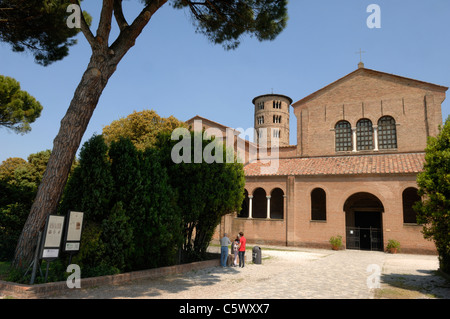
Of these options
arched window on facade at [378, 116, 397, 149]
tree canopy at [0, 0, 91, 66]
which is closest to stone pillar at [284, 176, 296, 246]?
arched window on facade at [378, 116, 397, 149]

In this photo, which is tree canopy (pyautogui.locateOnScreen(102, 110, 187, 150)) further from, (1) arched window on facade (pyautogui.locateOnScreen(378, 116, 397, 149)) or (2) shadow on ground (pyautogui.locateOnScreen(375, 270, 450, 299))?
(2) shadow on ground (pyautogui.locateOnScreen(375, 270, 450, 299))

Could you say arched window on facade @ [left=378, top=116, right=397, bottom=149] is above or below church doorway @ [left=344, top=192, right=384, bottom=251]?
above

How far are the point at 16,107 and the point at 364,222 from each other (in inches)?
943

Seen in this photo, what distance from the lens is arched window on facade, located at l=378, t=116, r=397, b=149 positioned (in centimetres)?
2494

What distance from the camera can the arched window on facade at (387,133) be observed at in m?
24.9

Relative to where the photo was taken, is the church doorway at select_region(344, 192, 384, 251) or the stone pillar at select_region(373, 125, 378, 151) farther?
the stone pillar at select_region(373, 125, 378, 151)

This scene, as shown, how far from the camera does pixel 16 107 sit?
672 inches

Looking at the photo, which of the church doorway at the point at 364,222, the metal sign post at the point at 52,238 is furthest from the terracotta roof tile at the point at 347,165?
the metal sign post at the point at 52,238

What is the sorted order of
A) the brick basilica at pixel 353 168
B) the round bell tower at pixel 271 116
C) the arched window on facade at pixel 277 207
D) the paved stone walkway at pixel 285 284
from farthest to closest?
the round bell tower at pixel 271 116
the arched window on facade at pixel 277 207
the brick basilica at pixel 353 168
the paved stone walkway at pixel 285 284

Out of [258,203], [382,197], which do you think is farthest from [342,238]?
[258,203]

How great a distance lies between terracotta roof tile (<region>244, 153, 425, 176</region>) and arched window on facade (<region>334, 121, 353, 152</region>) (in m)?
1.02

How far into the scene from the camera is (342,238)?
22391mm

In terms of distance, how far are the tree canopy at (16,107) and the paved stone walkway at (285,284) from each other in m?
13.2

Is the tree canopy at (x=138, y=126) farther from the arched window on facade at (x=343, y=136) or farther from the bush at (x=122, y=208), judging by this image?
the bush at (x=122, y=208)
